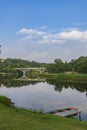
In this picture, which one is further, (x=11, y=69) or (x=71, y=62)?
(x=11, y=69)

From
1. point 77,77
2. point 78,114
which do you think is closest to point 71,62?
point 77,77

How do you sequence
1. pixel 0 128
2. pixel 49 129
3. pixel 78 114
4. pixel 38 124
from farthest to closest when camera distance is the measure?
pixel 78 114, pixel 38 124, pixel 49 129, pixel 0 128

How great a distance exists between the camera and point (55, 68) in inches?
6152

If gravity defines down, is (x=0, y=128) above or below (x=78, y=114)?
above

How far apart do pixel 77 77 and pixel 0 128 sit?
97462 millimetres

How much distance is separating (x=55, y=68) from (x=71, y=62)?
10118 mm

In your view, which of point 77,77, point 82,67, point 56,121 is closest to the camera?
point 56,121

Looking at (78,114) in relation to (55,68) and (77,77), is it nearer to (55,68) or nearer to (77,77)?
(77,77)

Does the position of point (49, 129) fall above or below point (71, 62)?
below

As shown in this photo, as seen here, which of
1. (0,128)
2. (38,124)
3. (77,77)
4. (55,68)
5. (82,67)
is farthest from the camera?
(55,68)

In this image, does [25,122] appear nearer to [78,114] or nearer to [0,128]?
[0,128]

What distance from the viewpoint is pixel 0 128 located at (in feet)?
43.9

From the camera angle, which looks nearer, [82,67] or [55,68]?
[82,67]

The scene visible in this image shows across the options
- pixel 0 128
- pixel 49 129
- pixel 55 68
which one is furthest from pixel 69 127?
pixel 55 68
